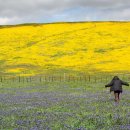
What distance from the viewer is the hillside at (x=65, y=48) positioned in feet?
230

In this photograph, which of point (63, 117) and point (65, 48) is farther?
point (65, 48)

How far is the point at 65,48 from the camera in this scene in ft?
282

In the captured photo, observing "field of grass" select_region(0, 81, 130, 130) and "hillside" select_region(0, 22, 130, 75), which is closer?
"field of grass" select_region(0, 81, 130, 130)

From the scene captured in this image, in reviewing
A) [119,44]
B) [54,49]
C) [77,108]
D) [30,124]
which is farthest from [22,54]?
[30,124]

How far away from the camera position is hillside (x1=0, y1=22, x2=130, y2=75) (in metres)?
70.2

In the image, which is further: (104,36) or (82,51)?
(104,36)

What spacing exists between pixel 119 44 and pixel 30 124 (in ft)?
232

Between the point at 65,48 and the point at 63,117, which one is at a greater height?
the point at 65,48

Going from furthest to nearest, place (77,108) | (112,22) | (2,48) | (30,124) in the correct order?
(112,22)
(2,48)
(77,108)
(30,124)

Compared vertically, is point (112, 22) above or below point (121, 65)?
above

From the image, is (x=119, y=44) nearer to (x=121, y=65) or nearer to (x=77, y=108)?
(x=121, y=65)

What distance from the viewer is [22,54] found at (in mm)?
82312

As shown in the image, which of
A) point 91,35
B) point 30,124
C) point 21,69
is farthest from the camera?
point 91,35

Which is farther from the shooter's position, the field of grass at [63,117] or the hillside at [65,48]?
the hillside at [65,48]
